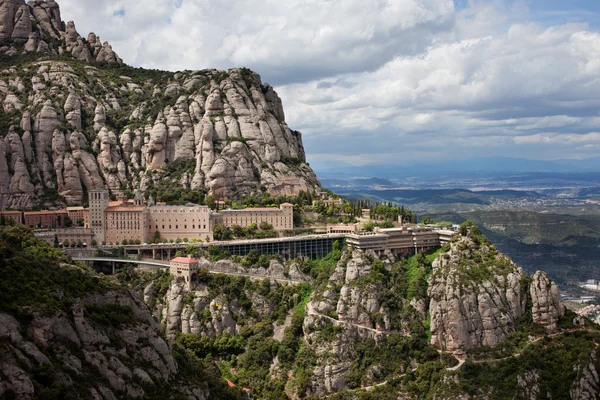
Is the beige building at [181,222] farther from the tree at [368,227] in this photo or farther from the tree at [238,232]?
the tree at [368,227]

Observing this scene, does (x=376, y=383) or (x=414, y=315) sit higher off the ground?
(x=414, y=315)

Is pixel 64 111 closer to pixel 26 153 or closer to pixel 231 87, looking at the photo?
pixel 26 153

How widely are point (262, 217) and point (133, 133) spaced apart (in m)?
40.3

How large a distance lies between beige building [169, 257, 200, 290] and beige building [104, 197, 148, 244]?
44.9 feet

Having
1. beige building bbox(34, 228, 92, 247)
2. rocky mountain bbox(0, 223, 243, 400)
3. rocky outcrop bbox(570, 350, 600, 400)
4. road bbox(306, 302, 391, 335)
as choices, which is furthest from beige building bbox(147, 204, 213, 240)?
rocky outcrop bbox(570, 350, 600, 400)

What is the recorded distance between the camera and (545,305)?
85125 millimetres

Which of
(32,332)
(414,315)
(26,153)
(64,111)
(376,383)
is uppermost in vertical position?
(64,111)

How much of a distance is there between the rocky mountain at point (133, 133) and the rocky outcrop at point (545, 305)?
183 feet

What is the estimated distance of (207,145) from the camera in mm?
129375

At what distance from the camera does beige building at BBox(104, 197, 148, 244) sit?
106438 millimetres

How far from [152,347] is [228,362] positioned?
109 ft

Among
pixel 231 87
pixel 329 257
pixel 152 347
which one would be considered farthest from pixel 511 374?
pixel 231 87

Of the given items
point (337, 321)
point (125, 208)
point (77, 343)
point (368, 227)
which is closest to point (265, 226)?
point (368, 227)

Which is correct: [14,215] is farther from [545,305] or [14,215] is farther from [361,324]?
[545,305]
